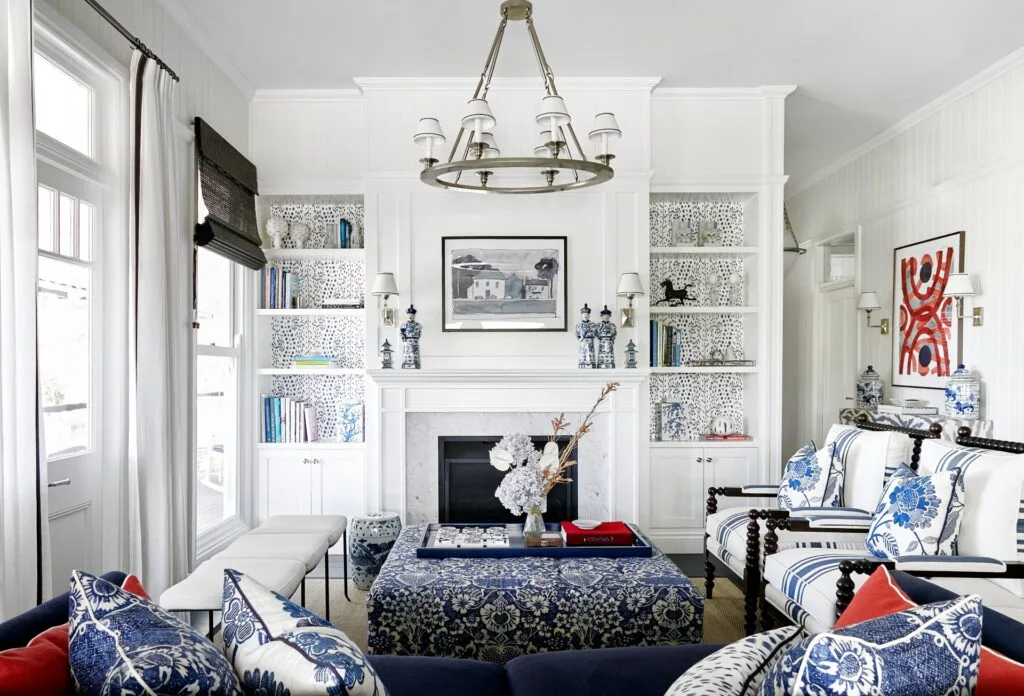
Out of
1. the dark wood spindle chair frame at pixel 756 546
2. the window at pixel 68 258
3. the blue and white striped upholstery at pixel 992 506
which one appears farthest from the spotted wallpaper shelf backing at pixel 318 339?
the blue and white striped upholstery at pixel 992 506

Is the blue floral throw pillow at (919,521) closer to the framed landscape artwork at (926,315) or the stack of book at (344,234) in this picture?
the framed landscape artwork at (926,315)

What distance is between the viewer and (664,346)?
15.5 ft

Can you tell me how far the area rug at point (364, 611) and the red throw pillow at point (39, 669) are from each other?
2.02 metres

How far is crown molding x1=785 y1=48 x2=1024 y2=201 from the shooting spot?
406cm

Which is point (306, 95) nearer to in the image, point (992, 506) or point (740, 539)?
point (740, 539)

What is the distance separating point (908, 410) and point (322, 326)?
13.5 feet

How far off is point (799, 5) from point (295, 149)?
3184mm

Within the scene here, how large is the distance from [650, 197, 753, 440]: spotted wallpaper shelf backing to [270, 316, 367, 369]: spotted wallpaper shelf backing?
2.15 metres

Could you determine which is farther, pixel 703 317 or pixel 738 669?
pixel 703 317

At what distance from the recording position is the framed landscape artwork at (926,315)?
15.0ft

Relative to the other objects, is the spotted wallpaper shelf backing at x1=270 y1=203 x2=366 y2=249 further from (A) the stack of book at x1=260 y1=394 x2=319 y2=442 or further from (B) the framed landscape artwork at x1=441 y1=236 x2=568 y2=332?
(A) the stack of book at x1=260 y1=394 x2=319 y2=442

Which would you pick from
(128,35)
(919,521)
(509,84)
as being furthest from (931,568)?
(128,35)

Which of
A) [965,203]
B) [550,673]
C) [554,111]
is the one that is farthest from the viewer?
[965,203]

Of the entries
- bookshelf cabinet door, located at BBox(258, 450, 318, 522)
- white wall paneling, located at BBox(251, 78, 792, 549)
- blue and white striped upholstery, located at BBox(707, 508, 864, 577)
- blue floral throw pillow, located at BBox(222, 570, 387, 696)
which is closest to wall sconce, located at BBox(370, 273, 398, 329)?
white wall paneling, located at BBox(251, 78, 792, 549)
